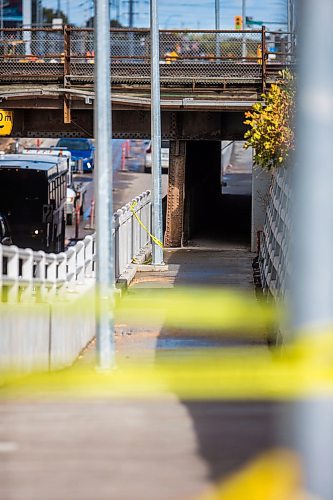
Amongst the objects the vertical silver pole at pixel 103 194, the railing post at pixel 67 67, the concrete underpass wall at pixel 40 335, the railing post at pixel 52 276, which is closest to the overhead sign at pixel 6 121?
the railing post at pixel 67 67

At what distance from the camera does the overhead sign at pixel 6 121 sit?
110 ft

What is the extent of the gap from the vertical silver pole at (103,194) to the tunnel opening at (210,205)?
73.1ft

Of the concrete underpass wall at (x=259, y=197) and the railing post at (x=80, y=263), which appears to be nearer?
the railing post at (x=80, y=263)

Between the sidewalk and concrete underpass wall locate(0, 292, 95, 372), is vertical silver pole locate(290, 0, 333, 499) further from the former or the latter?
concrete underpass wall locate(0, 292, 95, 372)

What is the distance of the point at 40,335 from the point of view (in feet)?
38.1

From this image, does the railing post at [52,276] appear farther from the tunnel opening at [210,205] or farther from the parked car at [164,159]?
the parked car at [164,159]

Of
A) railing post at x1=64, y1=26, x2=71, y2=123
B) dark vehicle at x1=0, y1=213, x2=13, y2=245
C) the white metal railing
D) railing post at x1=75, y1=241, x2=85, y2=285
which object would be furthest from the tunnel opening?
railing post at x1=75, y1=241, x2=85, y2=285

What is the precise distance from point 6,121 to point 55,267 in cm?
2100

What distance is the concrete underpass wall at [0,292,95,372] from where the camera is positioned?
1057 cm

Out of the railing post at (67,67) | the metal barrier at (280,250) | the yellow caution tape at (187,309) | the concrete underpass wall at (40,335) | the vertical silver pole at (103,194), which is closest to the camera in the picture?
the concrete underpass wall at (40,335)

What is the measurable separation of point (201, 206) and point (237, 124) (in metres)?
7.73

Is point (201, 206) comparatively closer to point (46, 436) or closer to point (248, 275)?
point (248, 275)

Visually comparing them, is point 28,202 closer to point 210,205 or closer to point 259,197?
point 259,197

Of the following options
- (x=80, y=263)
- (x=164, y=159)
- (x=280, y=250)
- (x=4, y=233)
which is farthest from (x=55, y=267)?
(x=164, y=159)
